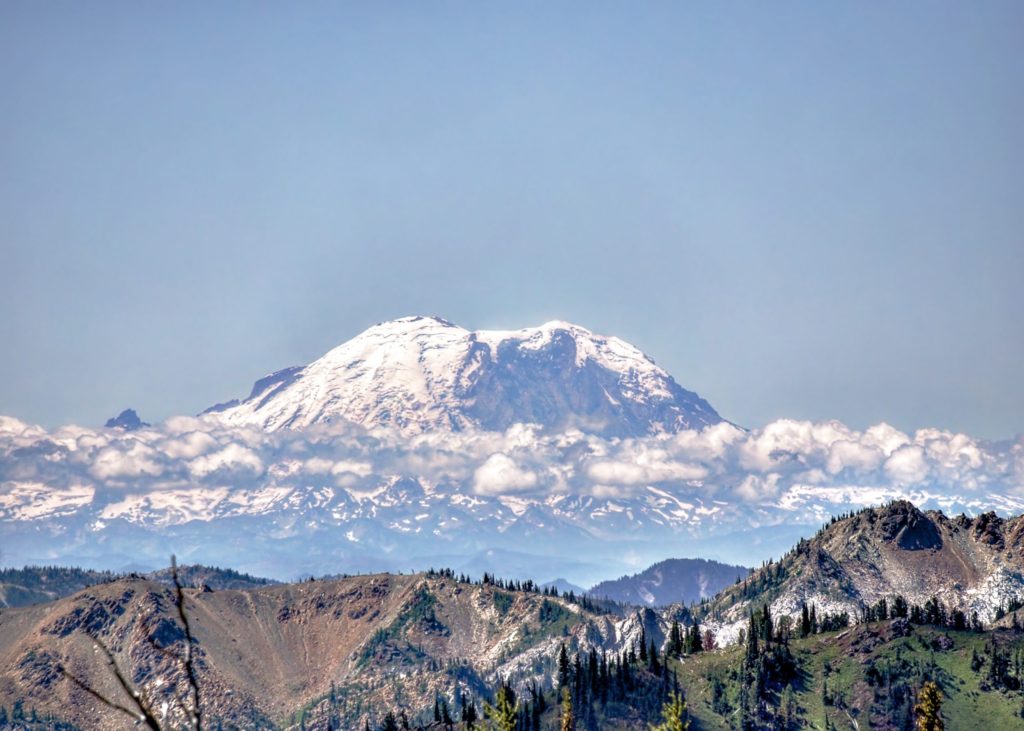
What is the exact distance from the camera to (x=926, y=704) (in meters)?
150

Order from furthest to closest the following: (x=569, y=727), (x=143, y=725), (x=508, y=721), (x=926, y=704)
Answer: (x=926, y=704)
(x=569, y=727)
(x=508, y=721)
(x=143, y=725)

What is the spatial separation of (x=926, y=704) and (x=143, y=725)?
143635 mm

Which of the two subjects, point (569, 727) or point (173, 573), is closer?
point (173, 573)

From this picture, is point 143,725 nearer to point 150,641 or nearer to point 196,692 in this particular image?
point 196,692

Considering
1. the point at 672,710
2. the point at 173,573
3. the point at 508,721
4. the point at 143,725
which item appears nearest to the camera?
the point at 143,725

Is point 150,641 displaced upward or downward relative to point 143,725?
upward

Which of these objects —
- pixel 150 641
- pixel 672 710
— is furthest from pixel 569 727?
pixel 150 641

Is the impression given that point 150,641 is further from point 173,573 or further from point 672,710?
point 672,710

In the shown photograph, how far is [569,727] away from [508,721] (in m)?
11.5

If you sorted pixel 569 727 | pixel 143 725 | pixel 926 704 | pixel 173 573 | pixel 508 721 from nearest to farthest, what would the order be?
pixel 143 725, pixel 173 573, pixel 508 721, pixel 569 727, pixel 926 704

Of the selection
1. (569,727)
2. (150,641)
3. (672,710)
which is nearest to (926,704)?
(569,727)

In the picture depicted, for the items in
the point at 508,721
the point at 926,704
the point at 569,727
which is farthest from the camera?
the point at 926,704

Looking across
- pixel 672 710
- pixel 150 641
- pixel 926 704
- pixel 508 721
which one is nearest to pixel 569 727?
pixel 508 721

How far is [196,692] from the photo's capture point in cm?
2245
